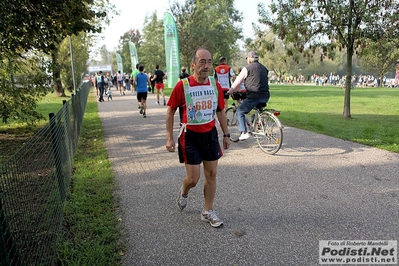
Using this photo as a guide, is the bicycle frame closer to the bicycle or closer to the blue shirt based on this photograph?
the bicycle

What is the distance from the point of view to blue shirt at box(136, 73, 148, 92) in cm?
1209

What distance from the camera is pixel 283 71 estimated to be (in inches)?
3115

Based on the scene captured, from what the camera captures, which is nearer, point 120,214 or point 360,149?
point 120,214

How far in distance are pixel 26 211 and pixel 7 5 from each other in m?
5.49

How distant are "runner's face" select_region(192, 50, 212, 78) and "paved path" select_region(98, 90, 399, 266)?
5.42 feet

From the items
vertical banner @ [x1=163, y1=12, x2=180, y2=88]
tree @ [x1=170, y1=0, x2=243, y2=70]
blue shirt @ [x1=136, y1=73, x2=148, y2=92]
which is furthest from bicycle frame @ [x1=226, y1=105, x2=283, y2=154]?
tree @ [x1=170, y1=0, x2=243, y2=70]

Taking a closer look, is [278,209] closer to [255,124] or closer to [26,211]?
[26,211]

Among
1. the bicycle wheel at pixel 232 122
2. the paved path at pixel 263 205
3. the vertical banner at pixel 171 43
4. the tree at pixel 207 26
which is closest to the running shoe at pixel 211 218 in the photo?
the paved path at pixel 263 205

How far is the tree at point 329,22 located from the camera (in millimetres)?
10516

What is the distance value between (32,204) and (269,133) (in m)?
4.88

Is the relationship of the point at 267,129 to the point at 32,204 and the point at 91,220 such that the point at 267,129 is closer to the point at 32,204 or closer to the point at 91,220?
the point at 91,220

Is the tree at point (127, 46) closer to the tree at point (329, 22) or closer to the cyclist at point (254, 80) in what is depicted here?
the tree at point (329, 22)

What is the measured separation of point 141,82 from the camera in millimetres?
12141

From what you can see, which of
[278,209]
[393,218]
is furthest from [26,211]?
[393,218]
